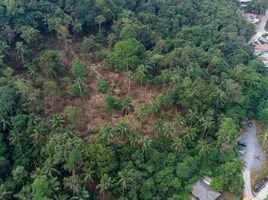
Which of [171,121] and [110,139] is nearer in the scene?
[110,139]

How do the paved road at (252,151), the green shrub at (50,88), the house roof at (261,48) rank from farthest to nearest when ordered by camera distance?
the house roof at (261,48) → the paved road at (252,151) → the green shrub at (50,88)

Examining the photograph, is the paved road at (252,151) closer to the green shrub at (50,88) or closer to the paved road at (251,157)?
the paved road at (251,157)

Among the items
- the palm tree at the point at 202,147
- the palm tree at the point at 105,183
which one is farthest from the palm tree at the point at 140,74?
the palm tree at the point at 105,183

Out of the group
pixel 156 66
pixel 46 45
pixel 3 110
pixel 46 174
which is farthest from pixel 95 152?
pixel 46 45

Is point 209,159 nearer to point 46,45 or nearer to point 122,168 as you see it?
point 122,168

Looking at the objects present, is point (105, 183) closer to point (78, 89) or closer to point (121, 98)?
point (121, 98)

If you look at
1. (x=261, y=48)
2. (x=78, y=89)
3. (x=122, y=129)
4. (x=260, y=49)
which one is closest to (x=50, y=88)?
(x=78, y=89)
